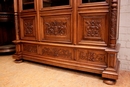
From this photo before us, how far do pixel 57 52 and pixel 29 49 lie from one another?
587 mm

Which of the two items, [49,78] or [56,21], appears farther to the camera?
[56,21]

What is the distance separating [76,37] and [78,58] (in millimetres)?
277

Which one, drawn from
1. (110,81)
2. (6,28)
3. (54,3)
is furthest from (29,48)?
(110,81)

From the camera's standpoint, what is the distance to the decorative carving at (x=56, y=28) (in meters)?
1.71

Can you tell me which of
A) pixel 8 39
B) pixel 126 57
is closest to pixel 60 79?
pixel 126 57

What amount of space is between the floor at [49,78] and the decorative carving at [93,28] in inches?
21.2

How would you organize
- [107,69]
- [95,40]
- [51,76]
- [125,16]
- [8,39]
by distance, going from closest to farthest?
[107,69] < [95,40] < [51,76] < [125,16] < [8,39]

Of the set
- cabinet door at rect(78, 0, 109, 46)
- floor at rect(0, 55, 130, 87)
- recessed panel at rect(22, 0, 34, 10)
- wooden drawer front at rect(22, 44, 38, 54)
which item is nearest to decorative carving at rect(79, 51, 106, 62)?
cabinet door at rect(78, 0, 109, 46)

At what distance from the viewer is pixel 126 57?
5.90 ft

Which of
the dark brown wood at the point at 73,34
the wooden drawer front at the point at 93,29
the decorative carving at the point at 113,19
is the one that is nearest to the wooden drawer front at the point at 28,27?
the dark brown wood at the point at 73,34

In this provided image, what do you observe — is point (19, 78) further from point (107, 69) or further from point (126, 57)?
point (126, 57)

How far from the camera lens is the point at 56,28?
1.78m

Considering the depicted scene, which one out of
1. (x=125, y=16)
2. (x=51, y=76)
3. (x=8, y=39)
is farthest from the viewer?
(x=8, y=39)

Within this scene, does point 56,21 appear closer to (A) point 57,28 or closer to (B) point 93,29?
(A) point 57,28
